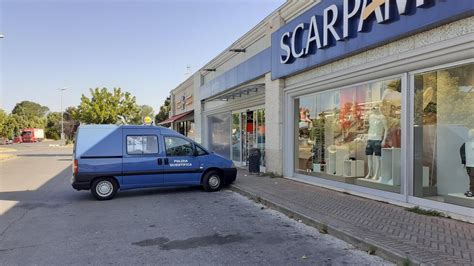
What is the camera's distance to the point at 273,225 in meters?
7.21

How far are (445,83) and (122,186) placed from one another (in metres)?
7.67

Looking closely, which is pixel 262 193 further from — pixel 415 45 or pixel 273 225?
pixel 415 45

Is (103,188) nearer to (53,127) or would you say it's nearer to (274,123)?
(274,123)

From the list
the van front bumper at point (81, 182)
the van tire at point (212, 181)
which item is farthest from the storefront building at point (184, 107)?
the van front bumper at point (81, 182)

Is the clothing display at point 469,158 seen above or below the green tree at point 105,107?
below

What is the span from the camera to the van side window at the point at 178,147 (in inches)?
431

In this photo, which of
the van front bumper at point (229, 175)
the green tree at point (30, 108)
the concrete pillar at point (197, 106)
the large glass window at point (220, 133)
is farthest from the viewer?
the green tree at point (30, 108)

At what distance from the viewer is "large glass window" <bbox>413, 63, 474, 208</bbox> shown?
7191 millimetres

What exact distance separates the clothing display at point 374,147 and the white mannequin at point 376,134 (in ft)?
0.15

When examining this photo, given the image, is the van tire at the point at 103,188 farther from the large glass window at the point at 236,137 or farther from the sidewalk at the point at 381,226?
the large glass window at the point at 236,137

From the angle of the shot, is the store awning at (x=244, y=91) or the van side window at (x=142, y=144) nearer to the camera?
the van side window at (x=142, y=144)

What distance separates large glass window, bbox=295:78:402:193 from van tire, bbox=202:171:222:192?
2.74 meters

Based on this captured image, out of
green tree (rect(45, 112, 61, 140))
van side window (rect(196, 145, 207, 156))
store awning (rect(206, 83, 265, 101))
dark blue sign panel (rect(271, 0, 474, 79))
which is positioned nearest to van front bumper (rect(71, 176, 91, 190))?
van side window (rect(196, 145, 207, 156))

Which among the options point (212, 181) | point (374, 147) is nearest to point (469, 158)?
point (374, 147)
